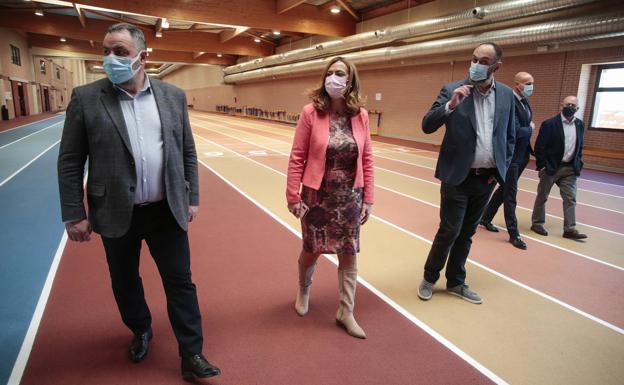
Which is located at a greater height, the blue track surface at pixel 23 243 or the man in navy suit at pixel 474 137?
the man in navy suit at pixel 474 137

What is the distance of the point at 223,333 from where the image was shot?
2.99 m

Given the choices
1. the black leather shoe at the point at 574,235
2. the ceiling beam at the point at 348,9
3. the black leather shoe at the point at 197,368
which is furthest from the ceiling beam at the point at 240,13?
the black leather shoe at the point at 197,368

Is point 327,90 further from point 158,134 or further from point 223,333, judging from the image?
point 223,333

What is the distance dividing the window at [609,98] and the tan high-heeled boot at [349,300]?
11225 mm

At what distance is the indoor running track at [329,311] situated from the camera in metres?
2.61

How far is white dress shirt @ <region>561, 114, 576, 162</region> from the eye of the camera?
535 centimetres

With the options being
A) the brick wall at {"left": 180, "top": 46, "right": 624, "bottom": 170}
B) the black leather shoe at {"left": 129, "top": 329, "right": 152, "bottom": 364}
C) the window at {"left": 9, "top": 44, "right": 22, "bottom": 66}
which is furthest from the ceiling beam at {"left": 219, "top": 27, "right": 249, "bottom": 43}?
the black leather shoe at {"left": 129, "top": 329, "right": 152, "bottom": 364}

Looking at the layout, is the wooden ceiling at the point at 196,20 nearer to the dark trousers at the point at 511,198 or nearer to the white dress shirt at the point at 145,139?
the dark trousers at the point at 511,198

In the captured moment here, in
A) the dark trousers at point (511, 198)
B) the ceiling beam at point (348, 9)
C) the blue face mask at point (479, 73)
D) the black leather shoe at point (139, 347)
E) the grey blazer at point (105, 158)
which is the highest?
the ceiling beam at point (348, 9)

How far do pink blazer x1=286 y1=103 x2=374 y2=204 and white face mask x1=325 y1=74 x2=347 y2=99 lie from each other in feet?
0.51

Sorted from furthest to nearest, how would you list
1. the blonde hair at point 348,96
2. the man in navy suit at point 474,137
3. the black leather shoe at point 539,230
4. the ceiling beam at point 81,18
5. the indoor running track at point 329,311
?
the ceiling beam at point 81,18, the black leather shoe at point 539,230, the man in navy suit at point 474,137, the blonde hair at point 348,96, the indoor running track at point 329,311

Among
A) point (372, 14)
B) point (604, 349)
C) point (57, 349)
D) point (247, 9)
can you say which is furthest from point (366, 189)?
point (372, 14)

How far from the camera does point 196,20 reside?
14.3 m

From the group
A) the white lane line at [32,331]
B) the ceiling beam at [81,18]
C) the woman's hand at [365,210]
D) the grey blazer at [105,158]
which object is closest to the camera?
the grey blazer at [105,158]
